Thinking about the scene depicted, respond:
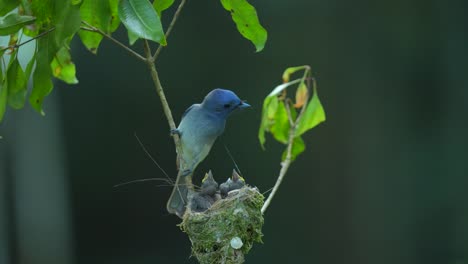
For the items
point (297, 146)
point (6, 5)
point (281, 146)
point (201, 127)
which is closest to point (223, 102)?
point (201, 127)

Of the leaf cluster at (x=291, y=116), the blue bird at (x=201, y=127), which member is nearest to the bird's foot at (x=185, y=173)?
the blue bird at (x=201, y=127)

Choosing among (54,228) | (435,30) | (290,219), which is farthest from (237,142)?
(435,30)

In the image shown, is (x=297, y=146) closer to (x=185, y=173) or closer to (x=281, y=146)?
(x=185, y=173)

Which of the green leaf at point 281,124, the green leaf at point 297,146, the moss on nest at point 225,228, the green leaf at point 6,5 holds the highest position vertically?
the green leaf at point 6,5

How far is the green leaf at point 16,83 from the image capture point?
6.36ft

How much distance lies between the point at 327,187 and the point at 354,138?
38cm

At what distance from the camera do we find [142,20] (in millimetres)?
1661

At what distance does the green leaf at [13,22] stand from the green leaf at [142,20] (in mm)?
257

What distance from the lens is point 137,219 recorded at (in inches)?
188

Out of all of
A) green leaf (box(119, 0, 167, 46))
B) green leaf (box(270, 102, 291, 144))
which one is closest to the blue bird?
green leaf (box(270, 102, 291, 144))

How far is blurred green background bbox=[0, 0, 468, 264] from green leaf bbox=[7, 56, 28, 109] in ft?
8.04

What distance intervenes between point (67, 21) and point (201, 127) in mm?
856

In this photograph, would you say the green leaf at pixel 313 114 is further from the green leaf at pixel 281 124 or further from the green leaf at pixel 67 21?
the green leaf at pixel 67 21

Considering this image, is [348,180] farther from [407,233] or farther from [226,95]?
[226,95]
